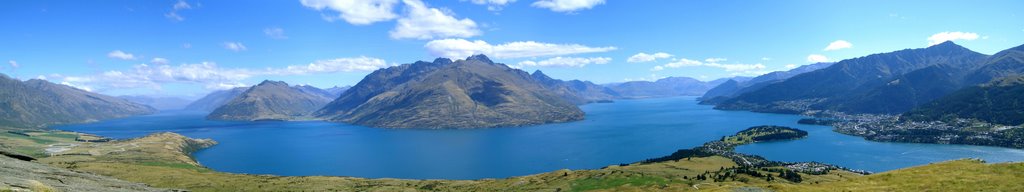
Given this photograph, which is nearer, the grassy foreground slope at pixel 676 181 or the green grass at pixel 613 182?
the grassy foreground slope at pixel 676 181

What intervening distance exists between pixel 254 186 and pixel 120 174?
5569cm

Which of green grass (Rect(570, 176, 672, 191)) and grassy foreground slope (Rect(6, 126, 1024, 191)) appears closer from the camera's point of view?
grassy foreground slope (Rect(6, 126, 1024, 191))

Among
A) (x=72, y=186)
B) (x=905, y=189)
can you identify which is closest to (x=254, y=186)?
(x=72, y=186)

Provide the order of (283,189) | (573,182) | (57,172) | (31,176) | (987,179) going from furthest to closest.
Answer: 1. (283,189)
2. (573,182)
3. (57,172)
4. (31,176)
5. (987,179)

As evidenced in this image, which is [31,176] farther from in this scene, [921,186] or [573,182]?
[573,182]

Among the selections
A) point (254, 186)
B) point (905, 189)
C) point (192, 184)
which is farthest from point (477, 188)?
point (905, 189)

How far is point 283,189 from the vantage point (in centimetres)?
17088

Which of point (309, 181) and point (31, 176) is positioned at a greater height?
point (31, 176)

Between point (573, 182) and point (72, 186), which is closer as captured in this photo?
point (72, 186)

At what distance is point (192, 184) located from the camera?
177 metres

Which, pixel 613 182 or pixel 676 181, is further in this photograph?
pixel 613 182

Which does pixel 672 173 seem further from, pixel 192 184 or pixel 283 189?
pixel 192 184

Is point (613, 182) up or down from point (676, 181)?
down

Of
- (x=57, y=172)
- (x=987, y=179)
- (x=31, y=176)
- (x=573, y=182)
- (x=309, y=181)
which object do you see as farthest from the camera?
(x=309, y=181)
